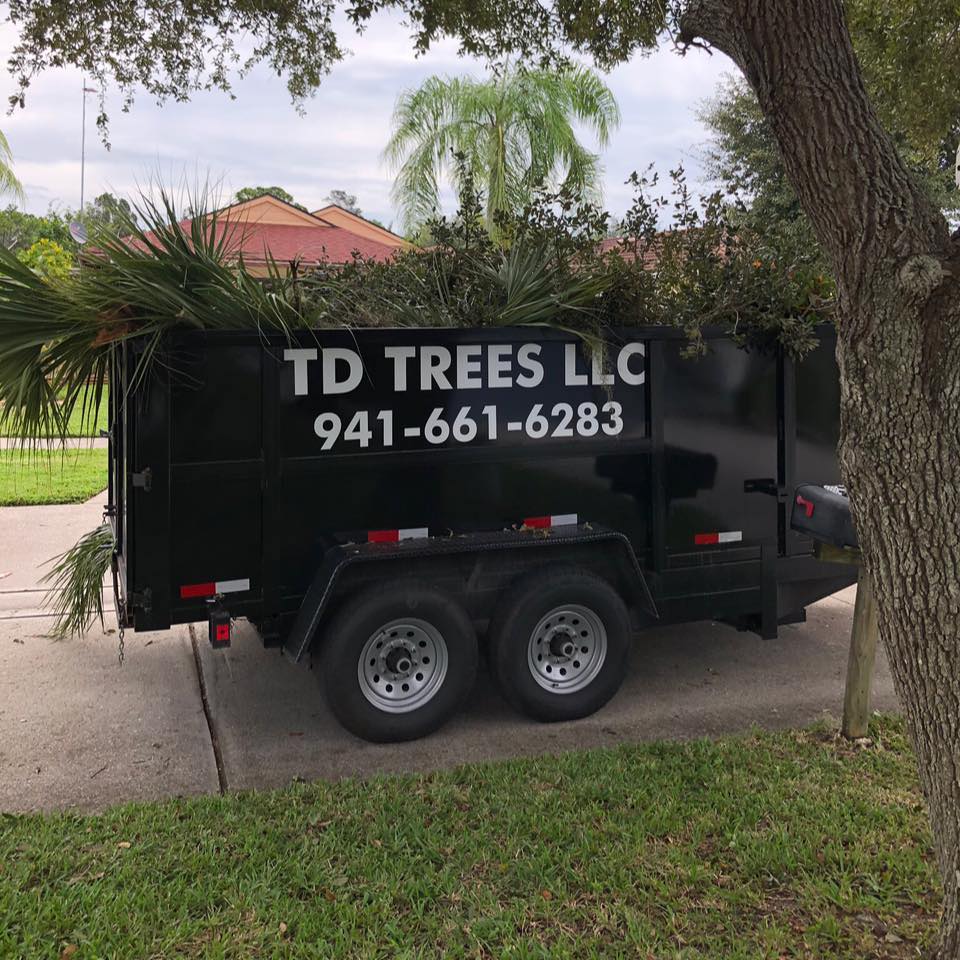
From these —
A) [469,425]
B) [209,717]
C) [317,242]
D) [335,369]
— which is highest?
[317,242]

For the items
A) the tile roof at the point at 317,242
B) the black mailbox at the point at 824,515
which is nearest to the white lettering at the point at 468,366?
the black mailbox at the point at 824,515

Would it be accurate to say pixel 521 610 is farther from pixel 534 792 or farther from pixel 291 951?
pixel 291 951

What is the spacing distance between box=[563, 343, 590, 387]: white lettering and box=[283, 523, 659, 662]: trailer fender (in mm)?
807

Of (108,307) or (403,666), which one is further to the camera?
(403,666)

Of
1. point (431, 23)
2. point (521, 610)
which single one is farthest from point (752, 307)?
point (431, 23)

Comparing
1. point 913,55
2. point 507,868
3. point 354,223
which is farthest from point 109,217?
point 354,223

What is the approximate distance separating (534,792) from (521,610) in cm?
111

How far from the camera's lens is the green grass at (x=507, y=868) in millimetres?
3379

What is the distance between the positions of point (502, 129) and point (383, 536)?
18162 millimetres

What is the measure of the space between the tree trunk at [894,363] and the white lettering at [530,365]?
2.24 metres

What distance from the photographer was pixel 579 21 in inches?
278

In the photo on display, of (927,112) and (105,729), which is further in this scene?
(927,112)

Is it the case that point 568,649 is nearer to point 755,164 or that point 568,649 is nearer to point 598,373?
point 598,373

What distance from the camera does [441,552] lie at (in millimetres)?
5156
